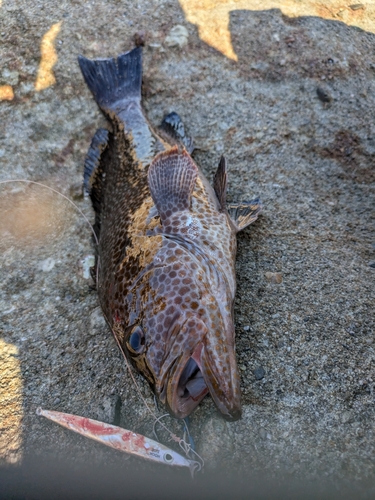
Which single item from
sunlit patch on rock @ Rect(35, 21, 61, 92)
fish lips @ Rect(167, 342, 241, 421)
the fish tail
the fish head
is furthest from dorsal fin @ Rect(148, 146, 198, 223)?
sunlit patch on rock @ Rect(35, 21, 61, 92)

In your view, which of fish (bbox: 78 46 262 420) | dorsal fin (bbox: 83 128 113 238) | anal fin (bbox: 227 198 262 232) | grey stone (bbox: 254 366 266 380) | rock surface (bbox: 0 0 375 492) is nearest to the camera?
fish (bbox: 78 46 262 420)

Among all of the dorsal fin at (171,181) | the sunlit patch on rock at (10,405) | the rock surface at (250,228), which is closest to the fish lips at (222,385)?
the rock surface at (250,228)

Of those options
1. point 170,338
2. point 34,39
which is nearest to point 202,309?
point 170,338

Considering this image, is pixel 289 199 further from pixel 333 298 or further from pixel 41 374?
pixel 41 374

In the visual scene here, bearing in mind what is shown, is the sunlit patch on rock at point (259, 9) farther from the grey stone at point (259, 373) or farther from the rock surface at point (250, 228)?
the grey stone at point (259, 373)

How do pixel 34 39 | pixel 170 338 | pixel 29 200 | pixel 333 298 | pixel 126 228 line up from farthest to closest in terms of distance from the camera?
pixel 34 39
pixel 29 200
pixel 126 228
pixel 333 298
pixel 170 338

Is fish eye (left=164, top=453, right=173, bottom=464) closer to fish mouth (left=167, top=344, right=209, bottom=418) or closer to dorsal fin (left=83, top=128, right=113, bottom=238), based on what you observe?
fish mouth (left=167, top=344, right=209, bottom=418)
